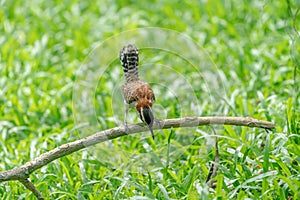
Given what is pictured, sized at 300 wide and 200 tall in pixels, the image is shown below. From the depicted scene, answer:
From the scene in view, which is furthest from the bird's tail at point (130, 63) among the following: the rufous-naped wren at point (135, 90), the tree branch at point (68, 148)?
the tree branch at point (68, 148)

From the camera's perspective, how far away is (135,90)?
353cm

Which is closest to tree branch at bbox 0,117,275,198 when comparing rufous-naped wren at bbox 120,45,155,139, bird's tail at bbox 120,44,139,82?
rufous-naped wren at bbox 120,45,155,139

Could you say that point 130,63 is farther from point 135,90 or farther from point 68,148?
point 68,148

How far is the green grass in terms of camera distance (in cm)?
383

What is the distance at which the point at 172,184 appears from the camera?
12.3ft

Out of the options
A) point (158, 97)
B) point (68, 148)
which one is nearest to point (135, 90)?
point (68, 148)

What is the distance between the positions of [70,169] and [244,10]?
322cm

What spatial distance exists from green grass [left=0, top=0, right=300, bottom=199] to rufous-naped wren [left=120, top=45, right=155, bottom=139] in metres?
0.34

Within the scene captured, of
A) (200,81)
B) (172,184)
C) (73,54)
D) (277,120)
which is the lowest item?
(172,184)

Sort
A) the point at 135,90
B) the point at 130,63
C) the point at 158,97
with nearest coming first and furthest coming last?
the point at 135,90, the point at 130,63, the point at 158,97

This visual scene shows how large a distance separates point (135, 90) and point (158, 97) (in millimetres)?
1767

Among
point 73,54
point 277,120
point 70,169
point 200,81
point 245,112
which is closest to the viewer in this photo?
point 70,169

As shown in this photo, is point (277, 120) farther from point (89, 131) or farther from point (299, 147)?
point (89, 131)

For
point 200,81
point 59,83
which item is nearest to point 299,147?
point 200,81
